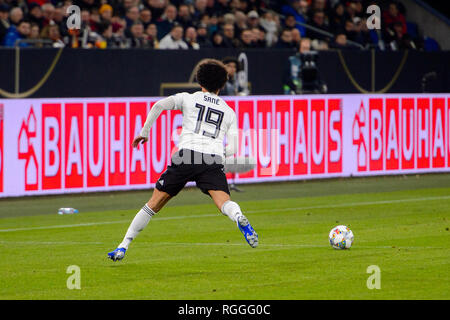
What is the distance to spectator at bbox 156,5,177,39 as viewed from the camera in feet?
78.5

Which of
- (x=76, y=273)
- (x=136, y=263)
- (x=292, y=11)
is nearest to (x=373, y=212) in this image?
(x=136, y=263)

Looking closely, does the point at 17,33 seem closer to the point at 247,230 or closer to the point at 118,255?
the point at 118,255

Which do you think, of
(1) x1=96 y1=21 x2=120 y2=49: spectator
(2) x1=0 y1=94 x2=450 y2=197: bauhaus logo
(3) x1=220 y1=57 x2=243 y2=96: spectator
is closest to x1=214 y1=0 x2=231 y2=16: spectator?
(3) x1=220 y1=57 x2=243 y2=96: spectator

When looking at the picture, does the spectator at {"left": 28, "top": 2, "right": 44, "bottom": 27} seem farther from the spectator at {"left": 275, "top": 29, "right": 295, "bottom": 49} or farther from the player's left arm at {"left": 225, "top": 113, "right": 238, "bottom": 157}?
the player's left arm at {"left": 225, "top": 113, "right": 238, "bottom": 157}

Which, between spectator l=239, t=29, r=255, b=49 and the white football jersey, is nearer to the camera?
the white football jersey

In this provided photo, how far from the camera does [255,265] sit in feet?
37.4

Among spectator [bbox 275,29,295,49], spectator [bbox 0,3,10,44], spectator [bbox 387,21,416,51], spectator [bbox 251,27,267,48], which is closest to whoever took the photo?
spectator [bbox 0,3,10,44]

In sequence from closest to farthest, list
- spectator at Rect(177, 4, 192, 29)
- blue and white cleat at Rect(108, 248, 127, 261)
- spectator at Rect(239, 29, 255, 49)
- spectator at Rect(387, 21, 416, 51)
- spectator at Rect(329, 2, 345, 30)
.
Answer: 1. blue and white cleat at Rect(108, 248, 127, 261)
2. spectator at Rect(177, 4, 192, 29)
3. spectator at Rect(239, 29, 255, 49)
4. spectator at Rect(329, 2, 345, 30)
5. spectator at Rect(387, 21, 416, 51)

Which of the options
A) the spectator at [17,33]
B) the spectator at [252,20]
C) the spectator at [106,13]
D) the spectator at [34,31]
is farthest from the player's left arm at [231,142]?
the spectator at [252,20]

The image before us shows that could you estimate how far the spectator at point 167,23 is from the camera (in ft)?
78.5

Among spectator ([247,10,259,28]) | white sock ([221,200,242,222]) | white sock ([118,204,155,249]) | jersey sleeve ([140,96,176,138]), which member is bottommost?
white sock ([118,204,155,249])

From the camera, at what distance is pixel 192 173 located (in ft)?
36.8

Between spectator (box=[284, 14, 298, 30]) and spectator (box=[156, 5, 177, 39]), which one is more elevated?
spectator (box=[284, 14, 298, 30])

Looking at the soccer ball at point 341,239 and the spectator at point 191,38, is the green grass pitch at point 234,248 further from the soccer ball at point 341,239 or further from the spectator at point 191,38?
the spectator at point 191,38
